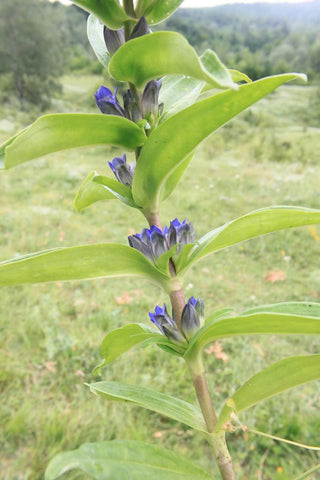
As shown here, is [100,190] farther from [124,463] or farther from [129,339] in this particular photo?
[124,463]

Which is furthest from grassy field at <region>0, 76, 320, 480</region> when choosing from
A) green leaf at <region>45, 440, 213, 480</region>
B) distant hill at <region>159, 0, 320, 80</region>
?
distant hill at <region>159, 0, 320, 80</region>

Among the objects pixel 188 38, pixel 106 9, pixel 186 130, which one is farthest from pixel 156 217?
pixel 188 38

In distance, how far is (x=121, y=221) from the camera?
328cm

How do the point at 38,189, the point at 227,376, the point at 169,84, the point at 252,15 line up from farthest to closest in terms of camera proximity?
the point at 252,15 → the point at 38,189 → the point at 227,376 → the point at 169,84

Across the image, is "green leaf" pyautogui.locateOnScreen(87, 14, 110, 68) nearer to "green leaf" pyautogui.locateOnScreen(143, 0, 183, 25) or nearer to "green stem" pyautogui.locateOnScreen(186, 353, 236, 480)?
"green leaf" pyautogui.locateOnScreen(143, 0, 183, 25)

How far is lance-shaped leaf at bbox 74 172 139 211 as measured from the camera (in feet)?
1.61

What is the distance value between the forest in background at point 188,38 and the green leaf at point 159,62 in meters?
10.0

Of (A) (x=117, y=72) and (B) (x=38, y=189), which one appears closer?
(A) (x=117, y=72)

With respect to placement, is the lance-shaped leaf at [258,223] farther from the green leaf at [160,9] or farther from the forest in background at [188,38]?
the forest in background at [188,38]

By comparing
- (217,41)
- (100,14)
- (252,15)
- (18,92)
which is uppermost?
(252,15)

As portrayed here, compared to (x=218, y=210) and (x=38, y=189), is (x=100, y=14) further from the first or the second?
(x=38, y=189)

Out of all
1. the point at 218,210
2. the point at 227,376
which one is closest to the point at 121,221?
the point at 218,210

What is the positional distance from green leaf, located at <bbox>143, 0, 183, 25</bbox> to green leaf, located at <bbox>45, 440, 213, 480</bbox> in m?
0.55

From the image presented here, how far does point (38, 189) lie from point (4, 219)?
98 centimetres
